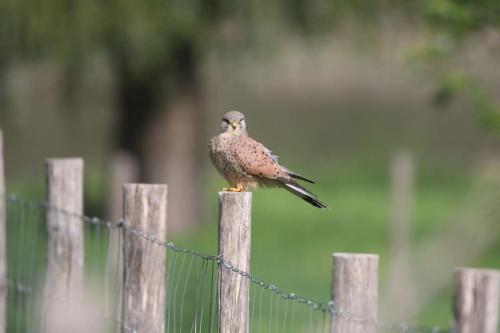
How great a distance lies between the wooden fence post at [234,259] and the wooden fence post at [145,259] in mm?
726

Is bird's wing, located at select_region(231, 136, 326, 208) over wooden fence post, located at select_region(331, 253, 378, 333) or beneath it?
over

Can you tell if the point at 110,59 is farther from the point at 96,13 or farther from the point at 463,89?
the point at 463,89

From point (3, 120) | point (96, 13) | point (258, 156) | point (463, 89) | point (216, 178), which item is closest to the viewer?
point (258, 156)

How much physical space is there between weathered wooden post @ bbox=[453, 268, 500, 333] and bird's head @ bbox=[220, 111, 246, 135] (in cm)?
299

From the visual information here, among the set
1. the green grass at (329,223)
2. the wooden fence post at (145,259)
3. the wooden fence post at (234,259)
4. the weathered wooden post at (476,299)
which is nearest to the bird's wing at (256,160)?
the wooden fence post at (145,259)

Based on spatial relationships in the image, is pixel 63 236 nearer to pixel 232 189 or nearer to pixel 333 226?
pixel 232 189

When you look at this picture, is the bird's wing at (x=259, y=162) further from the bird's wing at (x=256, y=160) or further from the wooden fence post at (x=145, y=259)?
the wooden fence post at (x=145, y=259)

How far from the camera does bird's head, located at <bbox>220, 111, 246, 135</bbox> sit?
20.1 feet

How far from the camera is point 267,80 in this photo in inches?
697

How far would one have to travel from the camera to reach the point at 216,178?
21.7 meters

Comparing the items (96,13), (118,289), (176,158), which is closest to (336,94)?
(176,158)

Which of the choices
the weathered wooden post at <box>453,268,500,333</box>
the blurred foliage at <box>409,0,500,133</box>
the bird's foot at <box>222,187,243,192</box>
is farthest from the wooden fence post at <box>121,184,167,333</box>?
the blurred foliage at <box>409,0,500,133</box>

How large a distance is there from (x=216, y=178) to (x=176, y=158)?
5077 mm

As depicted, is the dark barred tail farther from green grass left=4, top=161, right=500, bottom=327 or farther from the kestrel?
green grass left=4, top=161, right=500, bottom=327
